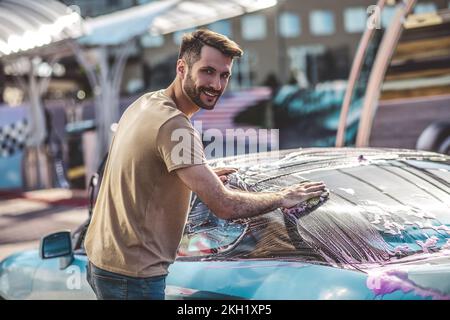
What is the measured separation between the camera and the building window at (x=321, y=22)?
9.89 m

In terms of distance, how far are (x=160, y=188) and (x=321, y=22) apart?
8286mm

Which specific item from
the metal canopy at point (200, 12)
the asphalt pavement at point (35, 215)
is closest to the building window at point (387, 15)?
the metal canopy at point (200, 12)

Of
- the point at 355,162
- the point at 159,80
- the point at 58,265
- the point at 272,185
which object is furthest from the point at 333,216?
the point at 159,80

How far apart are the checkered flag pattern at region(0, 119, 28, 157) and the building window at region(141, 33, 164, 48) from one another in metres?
3.83

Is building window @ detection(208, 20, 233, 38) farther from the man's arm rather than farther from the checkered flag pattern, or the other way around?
the man's arm

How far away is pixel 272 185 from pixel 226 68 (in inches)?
23.3

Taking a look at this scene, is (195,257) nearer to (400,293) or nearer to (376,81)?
(400,293)

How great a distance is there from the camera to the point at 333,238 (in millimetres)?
2373

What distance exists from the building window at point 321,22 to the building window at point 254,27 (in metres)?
1.17

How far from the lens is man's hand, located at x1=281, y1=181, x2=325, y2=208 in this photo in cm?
236

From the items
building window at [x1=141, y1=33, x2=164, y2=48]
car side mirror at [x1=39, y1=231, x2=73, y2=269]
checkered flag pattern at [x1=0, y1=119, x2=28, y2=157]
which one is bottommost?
checkered flag pattern at [x1=0, y1=119, x2=28, y2=157]

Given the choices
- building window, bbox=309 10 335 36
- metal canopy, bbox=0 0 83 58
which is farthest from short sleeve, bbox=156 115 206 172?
metal canopy, bbox=0 0 83 58

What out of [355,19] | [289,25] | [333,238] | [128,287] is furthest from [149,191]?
[289,25]

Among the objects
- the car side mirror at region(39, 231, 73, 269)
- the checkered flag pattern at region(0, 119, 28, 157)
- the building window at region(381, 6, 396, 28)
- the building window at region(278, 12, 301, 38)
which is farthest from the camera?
the checkered flag pattern at region(0, 119, 28, 157)
